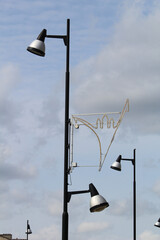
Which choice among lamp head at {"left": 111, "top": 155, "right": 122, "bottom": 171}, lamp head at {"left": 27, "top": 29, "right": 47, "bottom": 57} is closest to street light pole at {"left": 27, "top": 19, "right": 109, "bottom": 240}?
lamp head at {"left": 27, "top": 29, "right": 47, "bottom": 57}

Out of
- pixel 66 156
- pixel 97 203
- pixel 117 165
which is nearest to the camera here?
pixel 97 203

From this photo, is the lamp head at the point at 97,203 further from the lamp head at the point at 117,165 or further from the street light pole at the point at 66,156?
the lamp head at the point at 117,165

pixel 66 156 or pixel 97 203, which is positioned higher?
pixel 66 156

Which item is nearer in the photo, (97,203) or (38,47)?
(97,203)

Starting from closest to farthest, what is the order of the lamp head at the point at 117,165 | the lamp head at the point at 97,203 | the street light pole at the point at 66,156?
the lamp head at the point at 97,203, the street light pole at the point at 66,156, the lamp head at the point at 117,165

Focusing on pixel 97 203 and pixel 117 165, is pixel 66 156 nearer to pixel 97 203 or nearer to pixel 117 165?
pixel 97 203

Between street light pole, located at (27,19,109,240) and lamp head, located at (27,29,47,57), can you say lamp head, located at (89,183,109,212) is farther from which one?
lamp head, located at (27,29,47,57)

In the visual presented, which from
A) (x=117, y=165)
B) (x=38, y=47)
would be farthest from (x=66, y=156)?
(x=117, y=165)

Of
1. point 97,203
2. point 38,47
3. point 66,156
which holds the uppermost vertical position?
point 38,47

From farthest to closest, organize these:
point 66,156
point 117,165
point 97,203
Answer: point 117,165, point 66,156, point 97,203

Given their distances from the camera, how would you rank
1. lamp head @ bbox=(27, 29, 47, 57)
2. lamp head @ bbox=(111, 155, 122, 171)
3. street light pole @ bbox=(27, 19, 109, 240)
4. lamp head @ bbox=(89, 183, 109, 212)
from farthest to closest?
lamp head @ bbox=(111, 155, 122, 171)
lamp head @ bbox=(27, 29, 47, 57)
street light pole @ bbox=(27, 19, 109, 240)
lamp head @ bbox=(89, 183, 109, 212)

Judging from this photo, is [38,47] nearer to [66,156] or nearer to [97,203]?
[66,156]

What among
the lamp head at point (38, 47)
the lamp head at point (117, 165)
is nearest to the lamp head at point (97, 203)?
the lamp head at point (38, 47)

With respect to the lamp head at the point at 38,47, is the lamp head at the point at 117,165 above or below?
below
